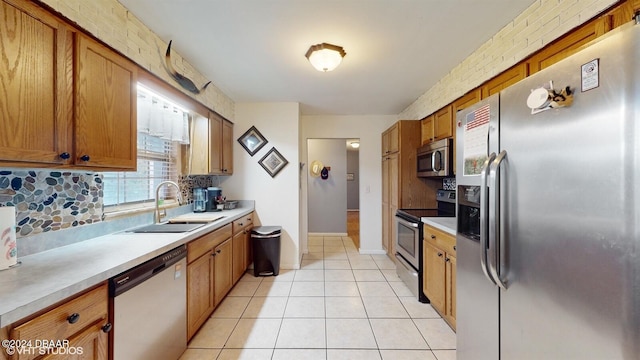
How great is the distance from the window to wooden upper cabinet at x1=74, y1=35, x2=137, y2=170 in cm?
40

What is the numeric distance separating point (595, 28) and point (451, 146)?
141cm

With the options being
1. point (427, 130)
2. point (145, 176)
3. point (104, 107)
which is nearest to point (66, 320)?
point (104, 107)

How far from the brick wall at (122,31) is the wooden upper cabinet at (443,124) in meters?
2.76

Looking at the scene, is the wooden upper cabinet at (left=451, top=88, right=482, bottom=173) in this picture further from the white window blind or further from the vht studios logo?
the white window blind

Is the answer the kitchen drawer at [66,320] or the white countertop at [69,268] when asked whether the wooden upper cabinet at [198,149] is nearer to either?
the white countertop at [69,268]

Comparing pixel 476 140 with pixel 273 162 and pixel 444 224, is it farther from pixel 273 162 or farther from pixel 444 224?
pixel 273 162

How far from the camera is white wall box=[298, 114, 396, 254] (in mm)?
4227

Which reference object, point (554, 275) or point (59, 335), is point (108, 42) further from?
point (554, 275)

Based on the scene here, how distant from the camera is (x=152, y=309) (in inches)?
55.2

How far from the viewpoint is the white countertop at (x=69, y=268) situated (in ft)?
2.73

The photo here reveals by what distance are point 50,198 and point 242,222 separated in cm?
176

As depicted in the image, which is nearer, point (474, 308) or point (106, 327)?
point (106, 327)

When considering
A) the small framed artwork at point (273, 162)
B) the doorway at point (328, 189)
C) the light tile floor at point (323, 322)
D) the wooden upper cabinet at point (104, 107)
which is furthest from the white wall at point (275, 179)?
the doorway at point (328, 189)

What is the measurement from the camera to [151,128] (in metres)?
2.15
